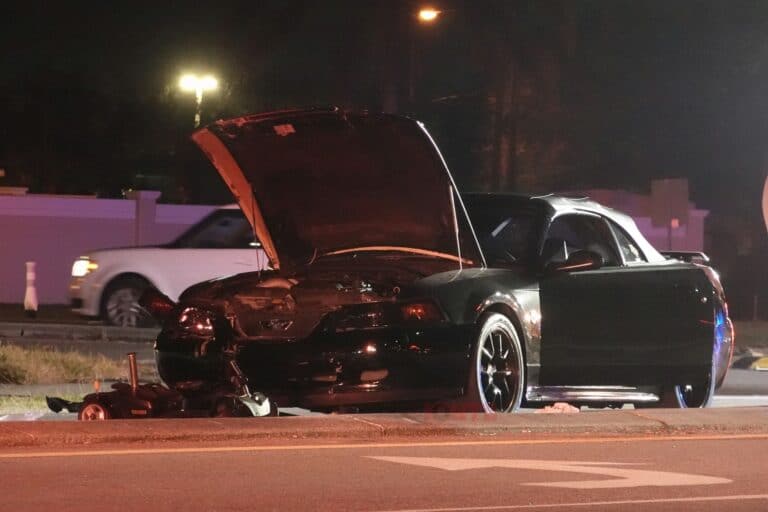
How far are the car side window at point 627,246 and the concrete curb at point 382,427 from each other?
1.24 meters

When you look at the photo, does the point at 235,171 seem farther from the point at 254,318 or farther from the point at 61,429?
the point at 61,429

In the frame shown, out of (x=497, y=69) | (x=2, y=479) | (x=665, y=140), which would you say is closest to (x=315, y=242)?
(x=2, y=479)

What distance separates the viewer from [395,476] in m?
8.13

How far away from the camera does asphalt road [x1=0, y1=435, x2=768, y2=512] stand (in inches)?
288

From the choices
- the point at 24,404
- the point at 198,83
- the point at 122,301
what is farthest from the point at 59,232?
the point at 24,404

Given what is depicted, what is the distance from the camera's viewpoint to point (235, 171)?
35.9 ft

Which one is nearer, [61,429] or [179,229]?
[61,429]

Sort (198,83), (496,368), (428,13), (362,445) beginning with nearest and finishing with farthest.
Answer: (362,445) < (496,368) < (428,13) < (198,83)

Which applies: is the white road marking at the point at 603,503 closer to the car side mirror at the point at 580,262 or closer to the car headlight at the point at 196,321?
the car side mirror at the point at 580,262

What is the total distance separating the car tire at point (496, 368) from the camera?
10266 millimetres

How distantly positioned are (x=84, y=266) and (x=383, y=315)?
463 inches

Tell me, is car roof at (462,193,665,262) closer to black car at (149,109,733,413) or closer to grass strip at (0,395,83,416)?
black car at (149,109,733,413)

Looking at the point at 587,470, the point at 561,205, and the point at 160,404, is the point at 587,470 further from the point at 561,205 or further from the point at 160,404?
the point at 561,205

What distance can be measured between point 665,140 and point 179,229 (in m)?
15.8
